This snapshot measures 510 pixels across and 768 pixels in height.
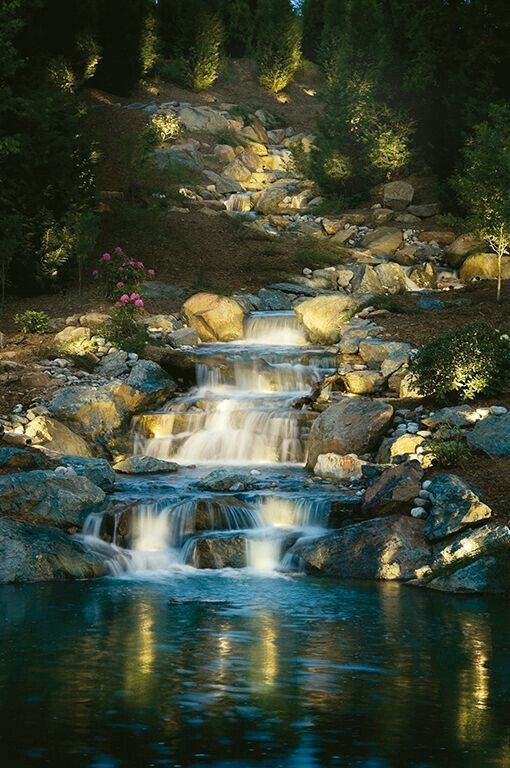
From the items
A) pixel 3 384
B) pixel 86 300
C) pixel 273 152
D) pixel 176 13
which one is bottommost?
pixel 3 384

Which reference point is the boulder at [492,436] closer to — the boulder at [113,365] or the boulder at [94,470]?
the boulder at [94,470]

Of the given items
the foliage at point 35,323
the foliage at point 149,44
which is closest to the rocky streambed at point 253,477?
the foliage at point 35,323

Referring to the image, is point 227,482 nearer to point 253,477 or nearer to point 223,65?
point 253,477

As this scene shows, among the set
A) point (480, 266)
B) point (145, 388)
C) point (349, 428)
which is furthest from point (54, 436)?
point (480, 266)

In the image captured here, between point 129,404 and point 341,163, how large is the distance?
1909 centimetres

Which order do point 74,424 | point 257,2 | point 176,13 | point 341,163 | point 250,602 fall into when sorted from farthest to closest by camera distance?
1. point 257,2
2. point 176,13
3. point 341,163
4. point 74,424
5. point 250,602

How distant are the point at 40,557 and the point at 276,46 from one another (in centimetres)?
4335

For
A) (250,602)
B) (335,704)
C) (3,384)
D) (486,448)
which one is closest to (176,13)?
(3,384)

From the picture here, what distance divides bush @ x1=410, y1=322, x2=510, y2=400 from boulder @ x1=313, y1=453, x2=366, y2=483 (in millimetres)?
2066

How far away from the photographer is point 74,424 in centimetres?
1745

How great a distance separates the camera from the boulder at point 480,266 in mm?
27234

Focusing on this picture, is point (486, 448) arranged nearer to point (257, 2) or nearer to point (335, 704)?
point (335, 704)

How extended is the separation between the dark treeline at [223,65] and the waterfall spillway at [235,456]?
5.23 meters

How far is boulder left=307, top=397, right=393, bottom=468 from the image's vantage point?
631 inches
